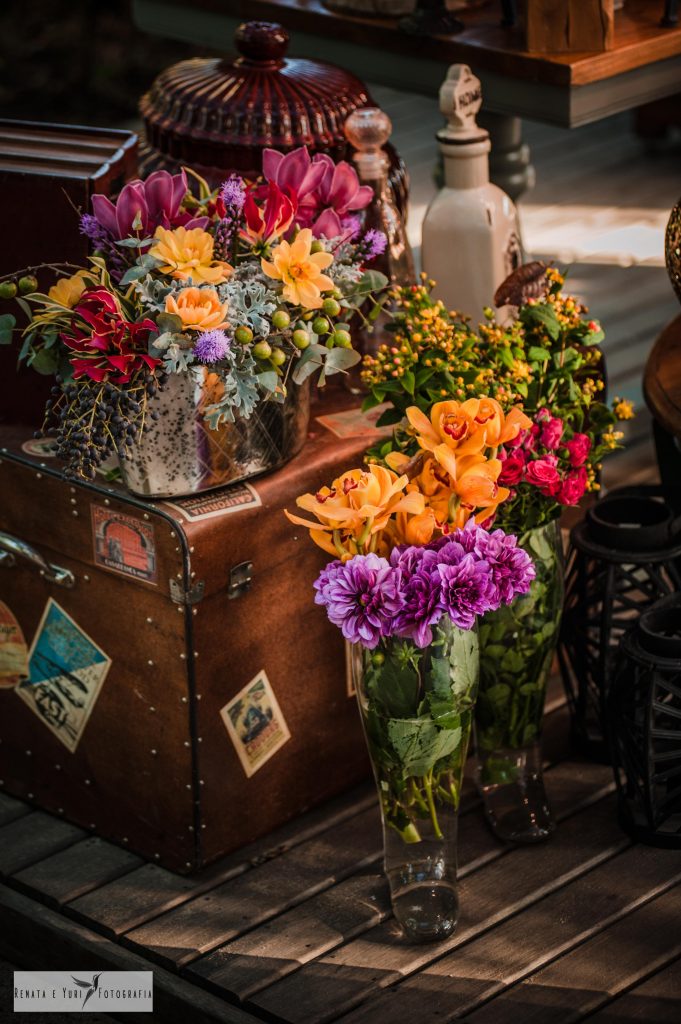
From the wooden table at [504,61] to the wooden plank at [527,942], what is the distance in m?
1.26

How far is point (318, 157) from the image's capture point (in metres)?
1.94

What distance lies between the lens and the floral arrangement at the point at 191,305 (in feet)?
5.66

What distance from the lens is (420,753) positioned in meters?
1.81

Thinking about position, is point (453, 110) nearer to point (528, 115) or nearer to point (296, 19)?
point (528, 115)

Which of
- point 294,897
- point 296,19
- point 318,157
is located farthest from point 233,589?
point 296,19

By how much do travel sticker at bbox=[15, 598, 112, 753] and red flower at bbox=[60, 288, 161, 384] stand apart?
47cm

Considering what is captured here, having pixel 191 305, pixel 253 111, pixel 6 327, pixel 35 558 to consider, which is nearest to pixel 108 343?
pixel 191 305

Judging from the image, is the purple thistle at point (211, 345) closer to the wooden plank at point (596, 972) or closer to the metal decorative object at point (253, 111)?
the metal decorative object at point (253, 111)

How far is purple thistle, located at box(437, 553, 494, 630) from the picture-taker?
65.0 inches

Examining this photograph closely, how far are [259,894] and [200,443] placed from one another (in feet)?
2.11

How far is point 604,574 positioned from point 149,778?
71 centimetres

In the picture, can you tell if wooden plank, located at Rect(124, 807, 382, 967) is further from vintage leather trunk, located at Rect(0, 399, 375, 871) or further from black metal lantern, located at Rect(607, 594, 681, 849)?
black metal lantern, located at Rect(607, 594, 681, 849)

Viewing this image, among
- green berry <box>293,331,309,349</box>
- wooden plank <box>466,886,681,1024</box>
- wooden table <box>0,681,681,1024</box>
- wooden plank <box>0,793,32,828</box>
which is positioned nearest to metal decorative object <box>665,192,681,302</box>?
green berry <box>293,331,309,349</box>

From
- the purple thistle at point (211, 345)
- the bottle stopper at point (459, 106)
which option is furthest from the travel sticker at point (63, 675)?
the bottle stopper at point (459, 106)
